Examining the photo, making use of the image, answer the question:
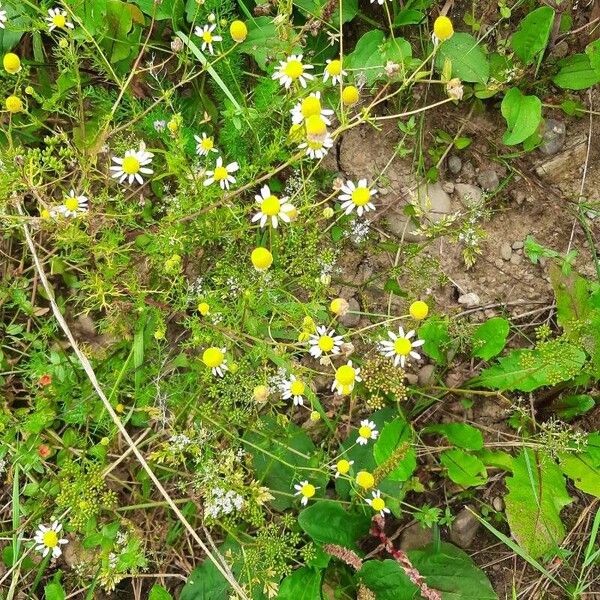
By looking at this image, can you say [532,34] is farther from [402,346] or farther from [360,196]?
[402,346]

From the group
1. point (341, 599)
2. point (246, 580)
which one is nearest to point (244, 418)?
point (246, 580)

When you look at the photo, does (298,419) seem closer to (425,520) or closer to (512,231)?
(425,520)

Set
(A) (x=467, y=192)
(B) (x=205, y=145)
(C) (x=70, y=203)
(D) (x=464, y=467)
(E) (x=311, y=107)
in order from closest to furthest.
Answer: (E) (x=311, y=107), (C) (x=70, y=203), (B) (x=205, y=145), (D) (x=464, y=467), (A) (x=467, y=192)

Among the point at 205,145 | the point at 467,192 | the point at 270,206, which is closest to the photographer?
the point at 270,206

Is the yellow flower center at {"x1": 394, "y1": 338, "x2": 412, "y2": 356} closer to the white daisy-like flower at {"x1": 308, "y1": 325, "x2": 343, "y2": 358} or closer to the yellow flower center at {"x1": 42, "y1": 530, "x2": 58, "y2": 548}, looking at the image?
the white daisy-like flower at {"x1": 308, "y1": 325, "x2": 343, "y2": 358}

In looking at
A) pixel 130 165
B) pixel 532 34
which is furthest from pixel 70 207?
pixel 532 34

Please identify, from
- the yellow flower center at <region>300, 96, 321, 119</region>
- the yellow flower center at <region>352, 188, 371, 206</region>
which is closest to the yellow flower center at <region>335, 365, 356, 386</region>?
the yellow flower center at <region>352, 188, 371, 206</region>
